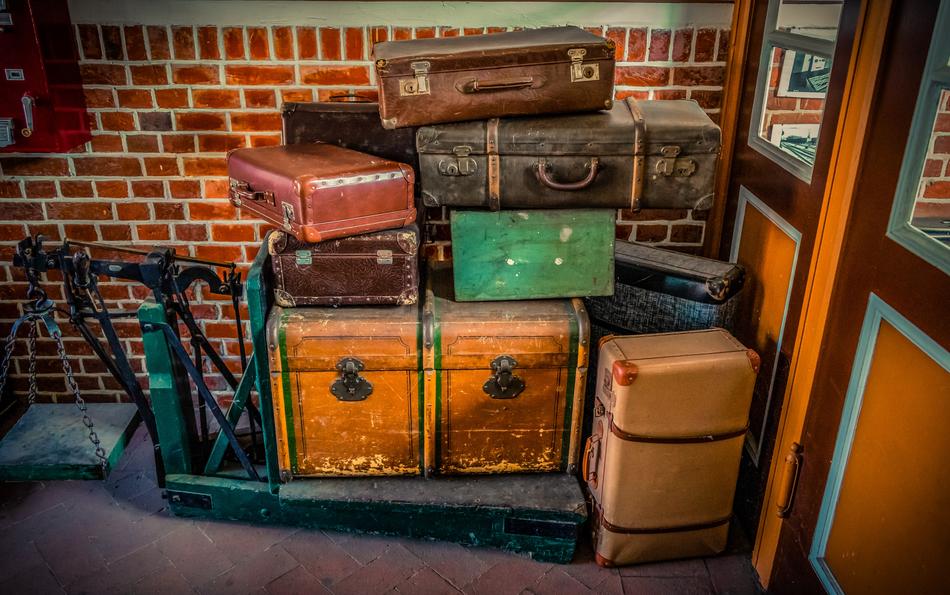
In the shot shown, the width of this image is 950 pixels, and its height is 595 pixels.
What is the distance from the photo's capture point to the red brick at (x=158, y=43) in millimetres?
2836

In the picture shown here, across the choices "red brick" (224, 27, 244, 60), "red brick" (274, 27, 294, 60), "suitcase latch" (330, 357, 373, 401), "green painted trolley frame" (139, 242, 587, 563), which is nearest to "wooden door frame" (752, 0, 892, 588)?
"green painted trolley frame" (139, 242, 587, 563)

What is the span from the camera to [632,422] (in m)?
2.39

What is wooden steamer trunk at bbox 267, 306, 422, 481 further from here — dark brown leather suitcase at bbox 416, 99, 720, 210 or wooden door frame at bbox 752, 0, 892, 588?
wooden door frame at bbox 752, 0, 892, 588

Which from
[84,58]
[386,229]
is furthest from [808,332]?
[84,58]

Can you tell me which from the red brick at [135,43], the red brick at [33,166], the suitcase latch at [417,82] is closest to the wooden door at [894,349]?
the suitcase latch at [417,82]

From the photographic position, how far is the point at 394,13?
283cm

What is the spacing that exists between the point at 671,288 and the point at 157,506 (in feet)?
7.24

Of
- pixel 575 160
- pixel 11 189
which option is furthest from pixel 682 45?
pixel 11 189

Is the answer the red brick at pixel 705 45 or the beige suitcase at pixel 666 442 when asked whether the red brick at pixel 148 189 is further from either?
the red brick at pixel 705 45

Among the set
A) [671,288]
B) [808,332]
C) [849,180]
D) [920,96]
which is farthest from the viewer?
[671,288]

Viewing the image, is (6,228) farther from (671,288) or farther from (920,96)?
(920,96)

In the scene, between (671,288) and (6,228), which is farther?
(6,228)

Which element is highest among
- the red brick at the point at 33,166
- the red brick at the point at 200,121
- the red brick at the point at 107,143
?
the red brick at the point at 200,121

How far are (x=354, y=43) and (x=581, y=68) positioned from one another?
39.4 inches
